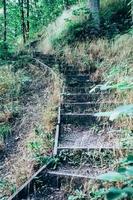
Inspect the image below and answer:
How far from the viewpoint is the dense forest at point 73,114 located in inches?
160

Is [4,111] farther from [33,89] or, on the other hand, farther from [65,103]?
[33,89]

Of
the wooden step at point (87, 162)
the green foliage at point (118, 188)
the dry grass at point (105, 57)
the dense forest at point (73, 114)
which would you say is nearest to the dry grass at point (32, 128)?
the dense forest at point (73, 114)

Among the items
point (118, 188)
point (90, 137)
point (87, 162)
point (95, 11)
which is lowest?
point (87, 162)

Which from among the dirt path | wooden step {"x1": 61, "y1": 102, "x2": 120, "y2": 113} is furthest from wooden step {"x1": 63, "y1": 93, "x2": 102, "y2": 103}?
wooden step {"x1": 61, "y1": 102, "x2": 120, "y2": 113}

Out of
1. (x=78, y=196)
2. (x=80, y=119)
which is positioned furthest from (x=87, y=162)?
(x=80, y=119)

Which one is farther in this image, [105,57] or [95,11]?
[95,11]

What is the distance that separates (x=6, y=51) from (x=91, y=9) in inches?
128

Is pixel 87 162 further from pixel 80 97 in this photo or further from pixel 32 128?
pixel 80 97

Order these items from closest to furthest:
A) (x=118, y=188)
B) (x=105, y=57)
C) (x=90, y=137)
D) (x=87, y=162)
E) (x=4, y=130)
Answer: (x=118, y=188) < (x=87, y=162) < (x=90, y=137) < (x=4, y=130) < (x=105, y=57)

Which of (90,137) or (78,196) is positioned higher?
(90,137)

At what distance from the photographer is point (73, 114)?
602 centimetres

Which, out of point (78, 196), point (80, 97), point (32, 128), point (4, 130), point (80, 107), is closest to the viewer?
point (78, 196)

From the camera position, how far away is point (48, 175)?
4398 mm

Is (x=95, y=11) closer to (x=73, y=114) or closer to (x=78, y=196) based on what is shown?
(x=73, y=114)
